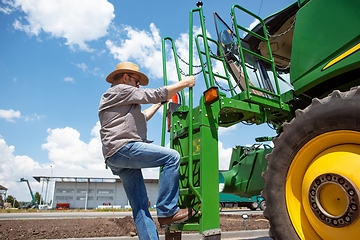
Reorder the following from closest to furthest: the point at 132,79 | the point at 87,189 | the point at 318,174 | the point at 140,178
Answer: the point at 318,174, the point at 140,178, the point at 132,79, the point at 87,189

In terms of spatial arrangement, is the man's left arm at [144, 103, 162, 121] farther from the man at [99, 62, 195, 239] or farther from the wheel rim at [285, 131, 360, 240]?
the wheel rim at [285, 131, 360, 240]

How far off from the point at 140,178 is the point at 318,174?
174 cm

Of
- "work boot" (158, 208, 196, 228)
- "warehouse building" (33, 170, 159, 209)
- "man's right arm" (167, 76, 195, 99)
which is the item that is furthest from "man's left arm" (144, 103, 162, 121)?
"warehouse building" (33, 170, 159, 209)

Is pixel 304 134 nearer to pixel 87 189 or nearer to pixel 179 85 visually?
pixel 179 85

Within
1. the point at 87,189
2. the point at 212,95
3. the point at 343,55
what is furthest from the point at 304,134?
the point at 87,189

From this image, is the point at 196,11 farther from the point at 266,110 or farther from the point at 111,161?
the point at 111,161

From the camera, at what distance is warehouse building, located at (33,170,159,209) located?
42344 mm

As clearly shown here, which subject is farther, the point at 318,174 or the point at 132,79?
the point at 132,79

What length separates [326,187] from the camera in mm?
2074

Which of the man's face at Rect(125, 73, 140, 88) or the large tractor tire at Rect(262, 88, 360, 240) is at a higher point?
the man's face at Rect(125, 73, 140, 88)

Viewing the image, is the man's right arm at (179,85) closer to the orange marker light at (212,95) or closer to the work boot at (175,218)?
the orange marker light at (212,95)

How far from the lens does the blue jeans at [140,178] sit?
2.40 meters

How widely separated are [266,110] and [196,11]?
1786mm

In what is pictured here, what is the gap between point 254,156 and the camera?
4.86m
